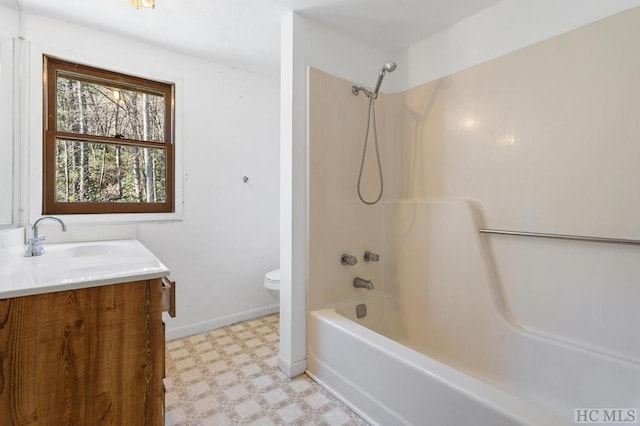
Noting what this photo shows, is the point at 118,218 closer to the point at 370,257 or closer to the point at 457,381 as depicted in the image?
the point at 370,257

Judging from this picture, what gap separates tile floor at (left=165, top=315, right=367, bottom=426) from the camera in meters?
1.49

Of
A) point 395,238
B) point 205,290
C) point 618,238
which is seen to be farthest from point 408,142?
point 205,290

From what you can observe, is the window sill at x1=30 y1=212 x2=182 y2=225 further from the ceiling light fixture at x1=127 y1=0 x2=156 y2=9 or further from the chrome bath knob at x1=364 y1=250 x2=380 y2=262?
the chrome bath knob at x1=364 y1=250 x2=380 y2=262

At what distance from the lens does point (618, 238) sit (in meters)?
1.37

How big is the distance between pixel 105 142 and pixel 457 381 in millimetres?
2526

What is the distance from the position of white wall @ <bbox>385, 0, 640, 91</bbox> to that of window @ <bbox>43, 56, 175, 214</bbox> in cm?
182

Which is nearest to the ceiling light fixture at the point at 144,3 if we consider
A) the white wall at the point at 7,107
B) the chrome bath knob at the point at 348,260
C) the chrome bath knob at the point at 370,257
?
the white wall at the point at 7,107

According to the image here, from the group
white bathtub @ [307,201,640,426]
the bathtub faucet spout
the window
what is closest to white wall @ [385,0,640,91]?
white bathtub @ [307,201,640,426]

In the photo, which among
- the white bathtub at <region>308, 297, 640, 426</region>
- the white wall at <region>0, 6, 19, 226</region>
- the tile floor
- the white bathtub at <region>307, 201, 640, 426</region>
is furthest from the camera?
the white wall at <region>0, 6, 19, 226</region>

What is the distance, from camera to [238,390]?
66.9 inches

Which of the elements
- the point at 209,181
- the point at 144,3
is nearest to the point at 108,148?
the point at 209,181

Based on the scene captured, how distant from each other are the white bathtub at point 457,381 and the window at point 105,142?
5.35 feet

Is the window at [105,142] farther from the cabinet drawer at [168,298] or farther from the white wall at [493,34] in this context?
the white wall at [493,34]

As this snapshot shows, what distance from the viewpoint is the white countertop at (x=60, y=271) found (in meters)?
0.99
